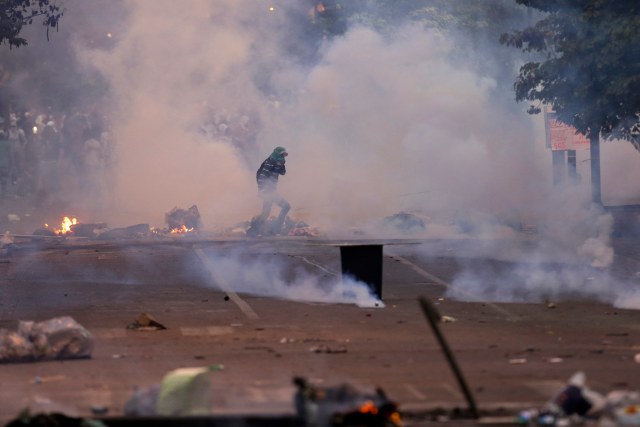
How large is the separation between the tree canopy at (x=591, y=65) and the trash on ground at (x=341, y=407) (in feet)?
38.9

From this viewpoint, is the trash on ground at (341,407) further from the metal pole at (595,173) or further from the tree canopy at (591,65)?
the metal pole at (595,173)

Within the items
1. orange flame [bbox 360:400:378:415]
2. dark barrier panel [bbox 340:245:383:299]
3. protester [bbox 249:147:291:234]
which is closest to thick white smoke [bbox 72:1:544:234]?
protester [bbox 249:147:291:234]

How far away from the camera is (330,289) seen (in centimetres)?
1578

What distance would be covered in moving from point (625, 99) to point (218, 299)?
7.20m

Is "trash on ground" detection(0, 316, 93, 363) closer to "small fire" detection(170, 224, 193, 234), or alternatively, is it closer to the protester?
the protester

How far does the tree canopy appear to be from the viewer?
59.5 feet

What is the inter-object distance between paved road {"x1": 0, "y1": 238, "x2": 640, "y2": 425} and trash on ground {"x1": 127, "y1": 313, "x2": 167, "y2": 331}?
22 cm

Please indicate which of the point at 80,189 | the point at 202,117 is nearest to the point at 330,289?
the point at 202,117

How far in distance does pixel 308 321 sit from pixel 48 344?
10.4 feet

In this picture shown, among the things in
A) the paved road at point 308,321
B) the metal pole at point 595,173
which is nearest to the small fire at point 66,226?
the paved road at point 308,321

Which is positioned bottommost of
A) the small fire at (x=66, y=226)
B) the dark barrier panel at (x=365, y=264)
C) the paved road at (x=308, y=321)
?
the paved road at (x=308, y=321)

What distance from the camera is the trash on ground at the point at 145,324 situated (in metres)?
12.6

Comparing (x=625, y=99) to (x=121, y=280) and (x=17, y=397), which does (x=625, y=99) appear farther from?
(x=17, y=397)

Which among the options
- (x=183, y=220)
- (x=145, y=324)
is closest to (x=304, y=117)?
(x=183, y=220)
